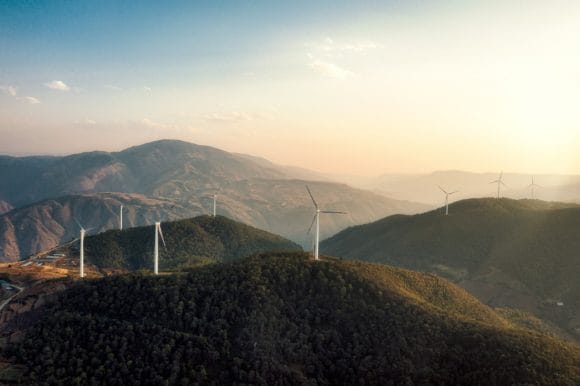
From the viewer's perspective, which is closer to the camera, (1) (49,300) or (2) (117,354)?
(2) (117,354)

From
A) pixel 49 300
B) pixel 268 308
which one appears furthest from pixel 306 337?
pixel 49 300

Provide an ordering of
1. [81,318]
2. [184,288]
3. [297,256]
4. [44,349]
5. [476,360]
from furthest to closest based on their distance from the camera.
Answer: [297,256] < [184,288] < [81,318] < [44,349] < [476,360]

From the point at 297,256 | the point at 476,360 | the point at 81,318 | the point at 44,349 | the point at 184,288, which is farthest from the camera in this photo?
the point at 297,256

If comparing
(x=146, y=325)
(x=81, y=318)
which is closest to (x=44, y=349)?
(x=81, y=318)

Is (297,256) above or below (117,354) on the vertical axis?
above

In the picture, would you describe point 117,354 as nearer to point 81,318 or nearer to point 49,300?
point 81,318

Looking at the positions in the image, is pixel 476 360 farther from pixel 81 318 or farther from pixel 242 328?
pixel 81 318
